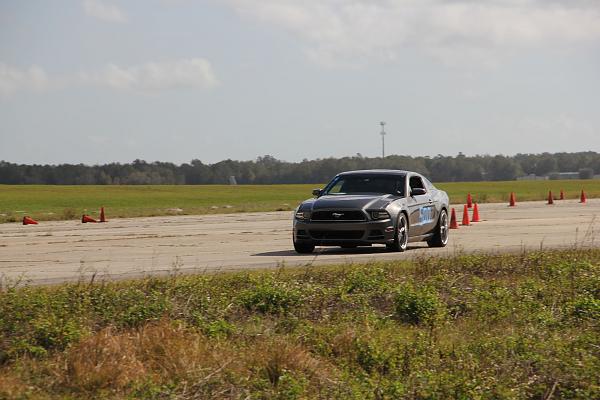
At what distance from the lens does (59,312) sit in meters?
10.6

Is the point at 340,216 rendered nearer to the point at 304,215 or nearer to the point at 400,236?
the point at 304,215

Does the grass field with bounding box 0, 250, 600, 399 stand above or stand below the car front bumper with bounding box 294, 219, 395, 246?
below

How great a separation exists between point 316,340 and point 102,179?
446 feet

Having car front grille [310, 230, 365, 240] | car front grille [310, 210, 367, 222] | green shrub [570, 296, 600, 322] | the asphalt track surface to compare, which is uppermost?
car front grille [310, 210, 367, 222]

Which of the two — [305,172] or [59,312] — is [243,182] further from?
[59,312]

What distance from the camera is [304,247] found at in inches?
798

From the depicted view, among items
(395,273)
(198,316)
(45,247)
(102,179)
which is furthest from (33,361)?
(102,179)

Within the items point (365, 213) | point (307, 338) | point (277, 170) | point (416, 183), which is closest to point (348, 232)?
point (365, 213)

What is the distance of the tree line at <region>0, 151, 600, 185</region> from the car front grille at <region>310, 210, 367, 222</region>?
351 ft

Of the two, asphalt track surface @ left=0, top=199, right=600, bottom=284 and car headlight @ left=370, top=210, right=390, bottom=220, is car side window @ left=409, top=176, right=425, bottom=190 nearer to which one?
asphalt track surface @ left=0, top=199, right=600, bottom=284

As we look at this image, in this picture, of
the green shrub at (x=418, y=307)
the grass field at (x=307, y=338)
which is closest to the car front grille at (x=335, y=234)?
the grass field at (x=307, y=338)

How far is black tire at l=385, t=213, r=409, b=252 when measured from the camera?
65.8ft

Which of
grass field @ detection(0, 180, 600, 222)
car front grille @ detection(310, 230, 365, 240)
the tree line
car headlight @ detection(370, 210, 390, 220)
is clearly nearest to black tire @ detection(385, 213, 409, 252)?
car headlight @ detection(370, 210, 390, 220)

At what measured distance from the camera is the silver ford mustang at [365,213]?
776 inches
